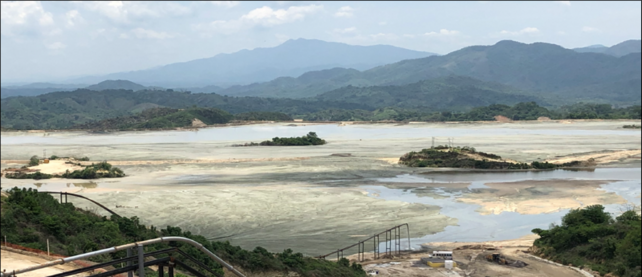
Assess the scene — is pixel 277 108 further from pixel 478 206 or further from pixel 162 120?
pixel 478 206

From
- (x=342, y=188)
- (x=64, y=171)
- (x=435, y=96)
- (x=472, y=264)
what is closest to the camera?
(x=472, y=264)

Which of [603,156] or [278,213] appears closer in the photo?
[278,213]

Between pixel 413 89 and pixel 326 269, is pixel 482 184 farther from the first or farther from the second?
pixel 413 89

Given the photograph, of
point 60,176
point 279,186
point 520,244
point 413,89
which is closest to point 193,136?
point 60,176

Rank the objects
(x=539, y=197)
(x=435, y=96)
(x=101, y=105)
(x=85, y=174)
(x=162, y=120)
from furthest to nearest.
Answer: (x=435, y=96)
(x=101, y=105)
(x=162, y=120)
(x=85, y=174)
(x=539, y=197)

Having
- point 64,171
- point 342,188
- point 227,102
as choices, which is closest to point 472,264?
point 342,188

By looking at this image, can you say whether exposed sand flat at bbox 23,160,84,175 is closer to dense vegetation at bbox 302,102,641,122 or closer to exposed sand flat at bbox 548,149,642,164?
exposed sand flat at bbox 548,149,642,164
